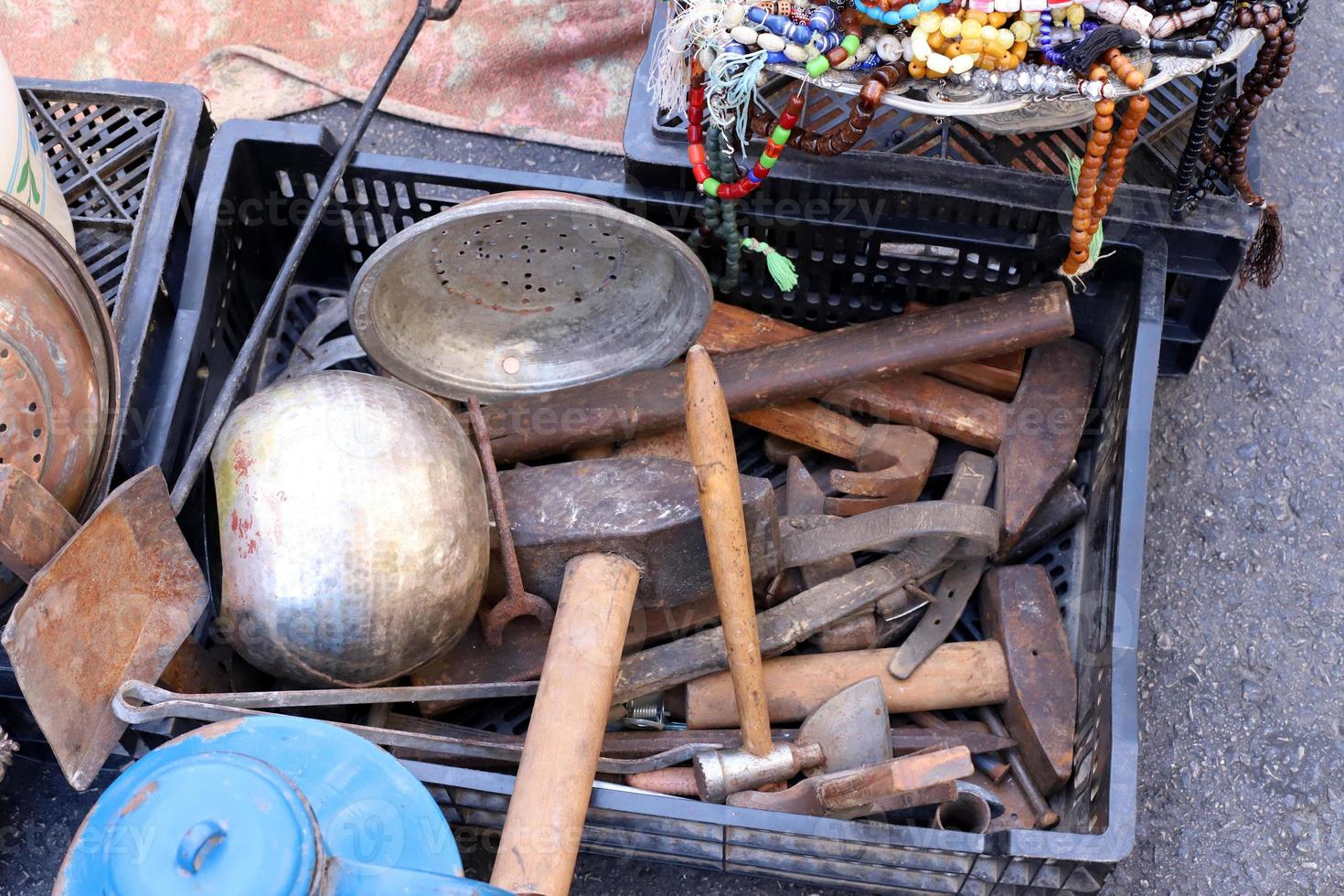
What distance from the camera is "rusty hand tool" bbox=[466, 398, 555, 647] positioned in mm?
1600

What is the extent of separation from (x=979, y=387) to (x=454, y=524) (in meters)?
0.88

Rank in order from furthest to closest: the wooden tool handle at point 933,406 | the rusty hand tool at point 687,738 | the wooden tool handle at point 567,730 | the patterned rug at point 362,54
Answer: the patterned rug at point 362,54, the wooden tool handle at point 933,406, the rusty hand tool at point 687,738, the wooden tool handle at point 567,730

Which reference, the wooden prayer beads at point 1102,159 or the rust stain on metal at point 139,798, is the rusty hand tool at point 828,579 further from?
the rust stain on metal at point 139,798

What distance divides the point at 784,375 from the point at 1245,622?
867 mm

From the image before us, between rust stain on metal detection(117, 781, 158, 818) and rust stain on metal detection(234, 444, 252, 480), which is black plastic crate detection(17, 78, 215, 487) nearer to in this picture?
rust stain on metal detection(234, 444, 252, 480)

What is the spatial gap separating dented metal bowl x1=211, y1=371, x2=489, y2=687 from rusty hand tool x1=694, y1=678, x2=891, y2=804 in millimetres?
378

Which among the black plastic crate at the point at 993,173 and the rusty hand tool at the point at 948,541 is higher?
the black plastic crate at the point at 993,173

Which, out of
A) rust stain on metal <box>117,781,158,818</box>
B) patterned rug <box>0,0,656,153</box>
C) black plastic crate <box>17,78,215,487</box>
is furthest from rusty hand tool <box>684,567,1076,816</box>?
patterned rug <box>0,0,656,153</box>

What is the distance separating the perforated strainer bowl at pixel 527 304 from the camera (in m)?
1.72

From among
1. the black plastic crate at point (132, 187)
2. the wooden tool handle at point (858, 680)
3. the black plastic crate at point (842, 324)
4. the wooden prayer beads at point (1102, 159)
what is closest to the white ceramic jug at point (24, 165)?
the black plastic crate at point (132, 187)

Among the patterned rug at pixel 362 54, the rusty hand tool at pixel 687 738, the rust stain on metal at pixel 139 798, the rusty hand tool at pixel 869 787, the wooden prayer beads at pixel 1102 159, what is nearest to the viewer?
the rust stain on metal at pixel 139 798

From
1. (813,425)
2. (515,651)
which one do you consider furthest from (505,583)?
(813,425)

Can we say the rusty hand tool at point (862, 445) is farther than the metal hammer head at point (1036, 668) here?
Yes

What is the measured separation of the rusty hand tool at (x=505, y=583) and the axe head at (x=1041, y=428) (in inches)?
26.5
